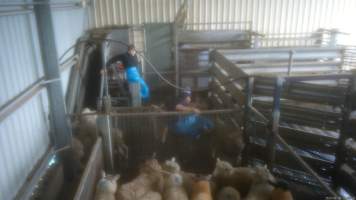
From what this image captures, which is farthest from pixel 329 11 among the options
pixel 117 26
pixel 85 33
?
pixel 85 33

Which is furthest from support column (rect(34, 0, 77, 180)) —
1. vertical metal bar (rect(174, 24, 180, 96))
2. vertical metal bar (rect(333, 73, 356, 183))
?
vertical metal bar (rect(174, 24, 180, 96))

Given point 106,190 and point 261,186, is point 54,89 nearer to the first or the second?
point 106,190

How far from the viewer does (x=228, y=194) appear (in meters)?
2.95

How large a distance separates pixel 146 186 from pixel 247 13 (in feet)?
24.3

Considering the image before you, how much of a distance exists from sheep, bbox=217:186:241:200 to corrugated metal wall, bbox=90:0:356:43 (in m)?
6.95

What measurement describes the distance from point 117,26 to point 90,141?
16.0ft

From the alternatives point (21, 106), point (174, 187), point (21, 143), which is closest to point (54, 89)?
point (21, 106)

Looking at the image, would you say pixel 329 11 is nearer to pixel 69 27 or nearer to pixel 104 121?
pixel 69 27

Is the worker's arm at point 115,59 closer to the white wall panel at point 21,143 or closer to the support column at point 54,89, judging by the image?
the support column at point 54,89

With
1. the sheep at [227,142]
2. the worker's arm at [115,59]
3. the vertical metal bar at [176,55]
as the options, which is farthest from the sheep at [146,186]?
the vertical metal bar at [176,55]

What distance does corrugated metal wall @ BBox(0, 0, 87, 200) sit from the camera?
3.38 m

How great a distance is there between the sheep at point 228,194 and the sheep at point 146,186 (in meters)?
0.58

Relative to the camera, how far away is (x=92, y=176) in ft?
10.3

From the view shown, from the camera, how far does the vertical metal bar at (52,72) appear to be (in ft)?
13.1
